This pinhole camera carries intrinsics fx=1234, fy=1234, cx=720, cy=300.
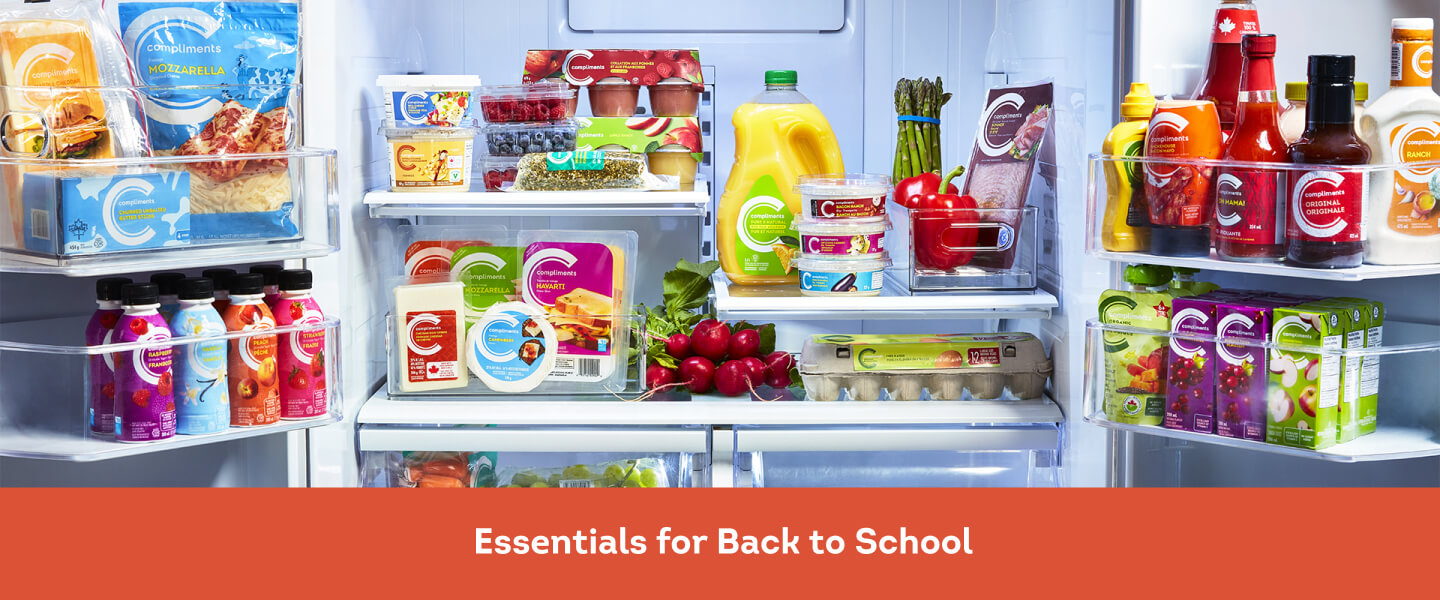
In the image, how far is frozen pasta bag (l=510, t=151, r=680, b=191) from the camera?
7.41ft

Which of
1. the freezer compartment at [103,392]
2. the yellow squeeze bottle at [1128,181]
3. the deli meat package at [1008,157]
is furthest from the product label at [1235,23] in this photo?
the freezer compartment at [103,392]

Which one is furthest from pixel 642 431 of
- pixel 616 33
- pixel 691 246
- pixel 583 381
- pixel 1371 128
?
pixel 1371 128

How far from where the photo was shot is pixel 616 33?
267 cm

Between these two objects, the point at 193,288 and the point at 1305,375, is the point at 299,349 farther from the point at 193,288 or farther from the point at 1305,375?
the point at 1305,375

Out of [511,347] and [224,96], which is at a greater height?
[224,96]

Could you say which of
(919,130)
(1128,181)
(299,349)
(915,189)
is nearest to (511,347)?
(299,349)

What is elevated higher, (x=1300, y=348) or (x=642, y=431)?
(x=1300, y=348)

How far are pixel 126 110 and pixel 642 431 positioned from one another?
98 cm

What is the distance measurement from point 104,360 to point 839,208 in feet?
3.90

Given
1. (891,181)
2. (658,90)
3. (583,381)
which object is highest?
(658,90)

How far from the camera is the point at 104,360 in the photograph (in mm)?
1707

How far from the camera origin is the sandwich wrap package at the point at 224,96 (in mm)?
1721

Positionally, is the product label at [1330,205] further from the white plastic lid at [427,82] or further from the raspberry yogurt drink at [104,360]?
the raspberry yogurt drink at [104,360]

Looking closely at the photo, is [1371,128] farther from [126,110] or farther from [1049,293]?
[126,110]
